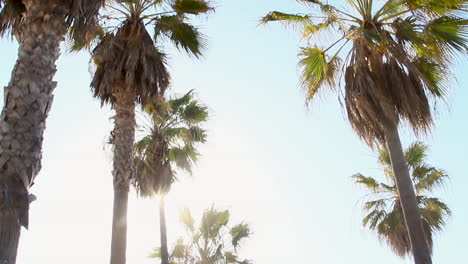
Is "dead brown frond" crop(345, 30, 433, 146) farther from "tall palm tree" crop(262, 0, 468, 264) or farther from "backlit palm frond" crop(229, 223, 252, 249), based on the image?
"backlit palm frond" crop(229, 223, 252, 249)

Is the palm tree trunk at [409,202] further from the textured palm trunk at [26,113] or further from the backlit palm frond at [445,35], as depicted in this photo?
the textured palm trunk at [26,113]

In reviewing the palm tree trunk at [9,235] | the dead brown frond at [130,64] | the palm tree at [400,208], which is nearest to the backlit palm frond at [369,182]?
the palm tree at [400,208]

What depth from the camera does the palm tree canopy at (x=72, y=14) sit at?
6301mm

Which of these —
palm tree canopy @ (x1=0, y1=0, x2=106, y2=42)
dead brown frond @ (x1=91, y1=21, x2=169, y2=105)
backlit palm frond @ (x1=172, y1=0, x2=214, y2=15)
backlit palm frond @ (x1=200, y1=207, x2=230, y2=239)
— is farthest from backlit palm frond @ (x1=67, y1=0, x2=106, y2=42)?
backlit palm frond @ (x1=200, y1=207, x2=230, y2=239)

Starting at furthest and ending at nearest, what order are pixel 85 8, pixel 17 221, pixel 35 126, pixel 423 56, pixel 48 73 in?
pixel 423 56, pixel 85 8, pixel 48 73, pixel 35 126, pixel 17 221

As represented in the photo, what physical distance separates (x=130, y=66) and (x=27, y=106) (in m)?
4.98

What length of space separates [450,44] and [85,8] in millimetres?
6605

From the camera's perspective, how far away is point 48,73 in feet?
18.5

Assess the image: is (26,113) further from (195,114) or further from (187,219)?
(187,219)

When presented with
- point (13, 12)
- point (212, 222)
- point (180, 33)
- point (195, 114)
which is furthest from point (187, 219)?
point (13, 12)

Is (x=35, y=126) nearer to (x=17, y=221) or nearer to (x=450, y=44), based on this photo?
(x=17, y=221)

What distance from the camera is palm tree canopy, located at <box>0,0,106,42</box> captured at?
6301mm

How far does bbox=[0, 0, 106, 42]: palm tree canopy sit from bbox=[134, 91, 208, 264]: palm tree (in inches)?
292

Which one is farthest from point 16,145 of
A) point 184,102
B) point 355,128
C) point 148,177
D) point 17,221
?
point 184,102
